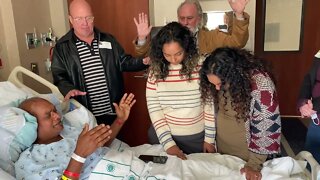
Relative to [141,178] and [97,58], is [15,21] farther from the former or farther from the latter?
[141,178]

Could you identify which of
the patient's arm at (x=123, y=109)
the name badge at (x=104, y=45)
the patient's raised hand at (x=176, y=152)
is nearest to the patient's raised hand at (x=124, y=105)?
the patient's arm at (x=123, y=109)

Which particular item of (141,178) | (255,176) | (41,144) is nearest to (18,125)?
(41,144)

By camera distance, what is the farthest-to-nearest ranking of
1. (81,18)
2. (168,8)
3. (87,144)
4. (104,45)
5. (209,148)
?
1. (168,8)
2. (104,45)
3. (81,18)
4. (209,148)
5. (87,144)

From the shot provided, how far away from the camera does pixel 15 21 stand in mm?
2152

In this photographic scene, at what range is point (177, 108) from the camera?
1.55 metres

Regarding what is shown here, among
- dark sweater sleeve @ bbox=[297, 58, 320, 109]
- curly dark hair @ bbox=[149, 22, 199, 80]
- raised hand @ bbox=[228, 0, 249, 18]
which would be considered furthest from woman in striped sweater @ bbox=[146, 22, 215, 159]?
dark sweater sleeve @ bbox=[297, 58, 320, 109]

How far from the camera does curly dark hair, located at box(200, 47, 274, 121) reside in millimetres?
1270

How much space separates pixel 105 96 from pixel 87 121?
0.36m

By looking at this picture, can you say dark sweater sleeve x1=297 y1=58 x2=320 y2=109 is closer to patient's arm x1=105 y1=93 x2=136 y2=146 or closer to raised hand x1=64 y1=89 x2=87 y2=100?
patient's arm x1=105 y1=93 x2=136 y2=146

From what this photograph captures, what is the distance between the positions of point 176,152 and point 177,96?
30 centimetres

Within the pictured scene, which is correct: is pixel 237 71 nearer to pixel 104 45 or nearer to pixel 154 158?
pixel 154 158

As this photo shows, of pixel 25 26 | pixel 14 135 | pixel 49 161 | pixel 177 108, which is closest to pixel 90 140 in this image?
pixel 49 161

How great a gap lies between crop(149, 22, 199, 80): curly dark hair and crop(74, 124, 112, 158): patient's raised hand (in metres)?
0.46

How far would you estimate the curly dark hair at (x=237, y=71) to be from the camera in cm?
127
